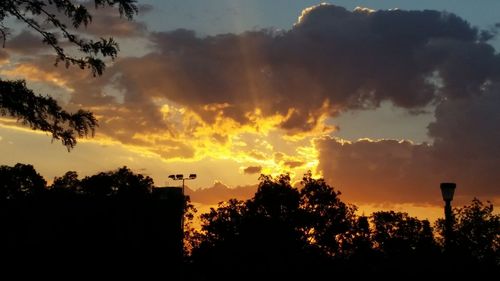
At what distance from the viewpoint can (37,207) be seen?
29672mm

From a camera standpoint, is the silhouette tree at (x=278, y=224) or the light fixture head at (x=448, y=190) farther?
the silhouette tree at (x=278, y=224)

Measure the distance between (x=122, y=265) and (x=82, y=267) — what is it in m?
2.72

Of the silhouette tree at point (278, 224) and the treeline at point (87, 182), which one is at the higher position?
the treeline at point (87, 182)

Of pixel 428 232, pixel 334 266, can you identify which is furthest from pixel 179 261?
pixel 428 232

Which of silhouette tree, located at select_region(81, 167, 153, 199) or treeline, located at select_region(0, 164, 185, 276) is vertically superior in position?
silhouette tree, located at select_region(81, 167, 153, 199)

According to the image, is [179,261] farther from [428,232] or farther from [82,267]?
[428,232]

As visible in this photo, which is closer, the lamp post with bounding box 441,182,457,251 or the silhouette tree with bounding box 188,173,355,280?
the lamp post with bounding box 441,182,457,251

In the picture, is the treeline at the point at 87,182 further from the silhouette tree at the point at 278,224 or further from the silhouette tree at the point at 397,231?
the silhouette tree at the point at 397,231

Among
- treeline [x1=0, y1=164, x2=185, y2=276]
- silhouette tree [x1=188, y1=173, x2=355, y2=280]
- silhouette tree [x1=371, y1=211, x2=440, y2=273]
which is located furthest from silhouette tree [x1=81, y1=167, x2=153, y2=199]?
treeline [x1=0, y1=164, x2=185, y2=276]

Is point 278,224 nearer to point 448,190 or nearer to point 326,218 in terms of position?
point 326,218

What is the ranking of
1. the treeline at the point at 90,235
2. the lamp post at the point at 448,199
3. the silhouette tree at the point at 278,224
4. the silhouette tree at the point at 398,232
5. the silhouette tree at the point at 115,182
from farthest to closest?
the silhouette tree at the point at 115,182 < the silhouette tree at the point at 398,232 < the silhouette tree at the point at 278,224 < the treeline at the point at 90,235 < the lamp post at the point at 448,199

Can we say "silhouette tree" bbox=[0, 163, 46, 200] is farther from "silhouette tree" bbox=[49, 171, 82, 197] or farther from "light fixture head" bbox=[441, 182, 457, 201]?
"light fixture head" bbox=[441, 182, 457, 201]

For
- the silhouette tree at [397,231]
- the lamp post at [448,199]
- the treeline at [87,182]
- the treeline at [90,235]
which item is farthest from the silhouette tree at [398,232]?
the lamp post at [448,199]

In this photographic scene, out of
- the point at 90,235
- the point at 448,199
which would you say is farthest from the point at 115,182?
the point at 448,199
